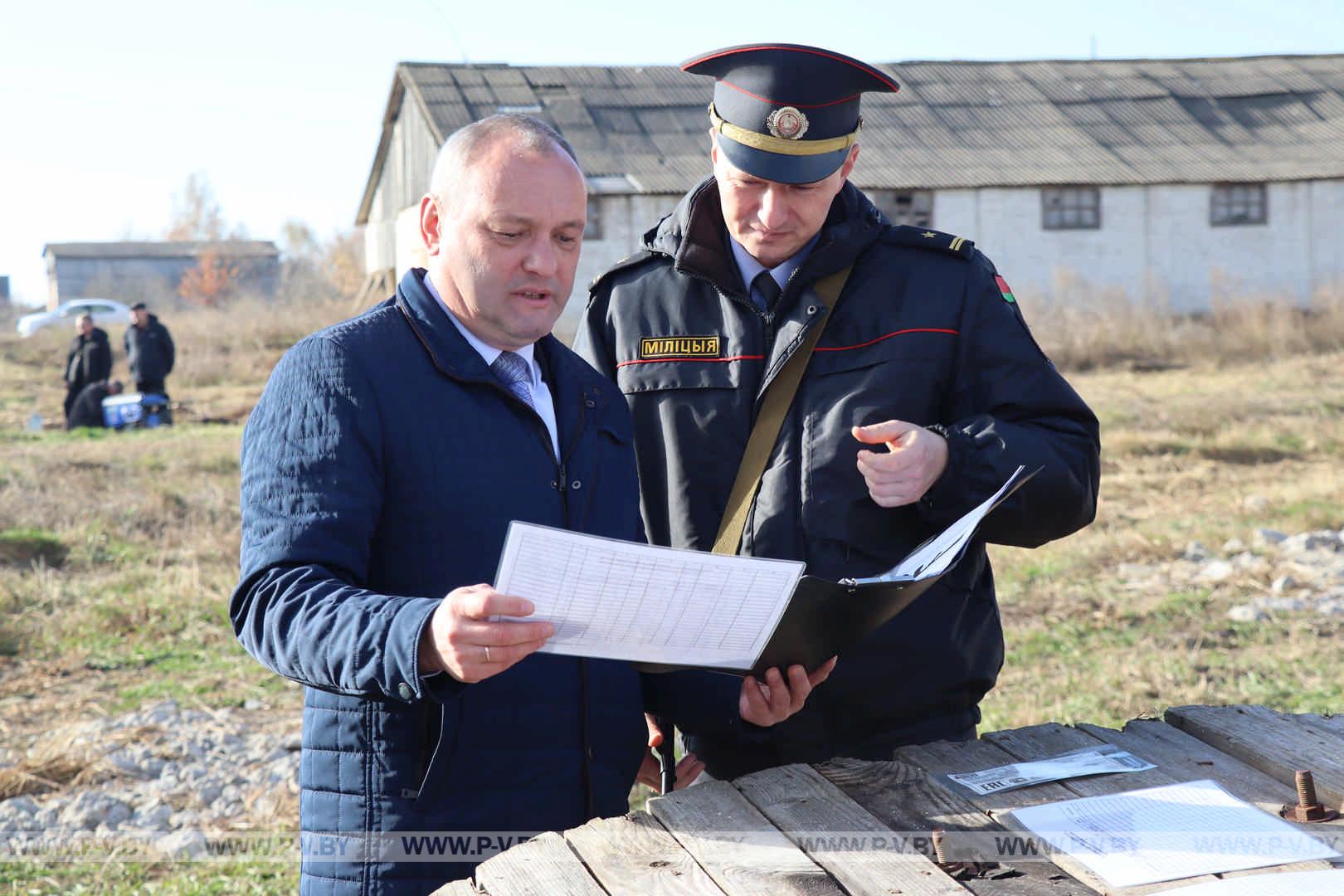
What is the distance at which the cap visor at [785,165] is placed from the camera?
8.31ft

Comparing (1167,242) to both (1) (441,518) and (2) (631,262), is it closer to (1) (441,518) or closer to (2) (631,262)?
(2) (631,262)

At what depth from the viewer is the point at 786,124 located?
2.56 metres

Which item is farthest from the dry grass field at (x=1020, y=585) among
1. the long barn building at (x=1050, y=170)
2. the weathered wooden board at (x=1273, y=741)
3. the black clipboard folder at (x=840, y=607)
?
the long barn building at (x=1050, y=170)

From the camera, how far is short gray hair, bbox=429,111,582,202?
2036mm

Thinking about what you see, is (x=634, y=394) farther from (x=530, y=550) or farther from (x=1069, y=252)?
(x=1069, y=252)

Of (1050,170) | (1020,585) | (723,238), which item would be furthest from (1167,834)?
(1050,170)

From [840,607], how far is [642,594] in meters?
0.39

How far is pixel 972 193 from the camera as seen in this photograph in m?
23.7

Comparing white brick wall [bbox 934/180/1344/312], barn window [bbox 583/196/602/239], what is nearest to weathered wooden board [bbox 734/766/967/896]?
barn window [bbox 583/196/602/239]

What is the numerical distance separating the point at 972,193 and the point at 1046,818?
75.3ft

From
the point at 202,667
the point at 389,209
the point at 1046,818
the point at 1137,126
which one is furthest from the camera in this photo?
the point at 389,209

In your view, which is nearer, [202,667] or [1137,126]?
[202,667]

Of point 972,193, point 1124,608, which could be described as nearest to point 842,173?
point 1124,608

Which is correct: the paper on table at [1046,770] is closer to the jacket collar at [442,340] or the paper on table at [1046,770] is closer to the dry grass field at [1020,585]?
the jacket collar at [442,340]
